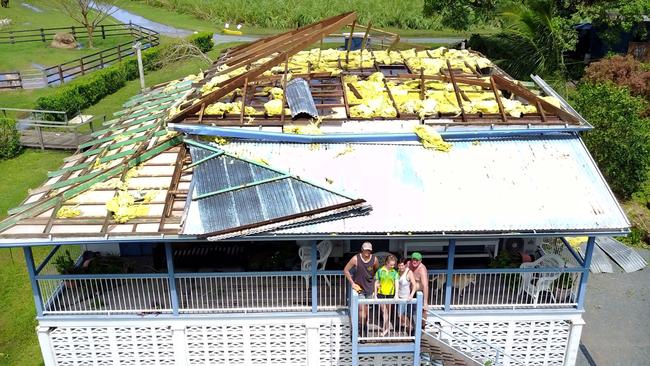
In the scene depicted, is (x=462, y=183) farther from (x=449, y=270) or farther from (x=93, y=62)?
(x=93, y=62)

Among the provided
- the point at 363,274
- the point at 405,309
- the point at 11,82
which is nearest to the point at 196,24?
the point at 11,82

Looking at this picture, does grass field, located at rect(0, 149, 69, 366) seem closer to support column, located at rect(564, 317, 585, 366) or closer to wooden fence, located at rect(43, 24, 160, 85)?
support column, located at rect(564, 317, 585, 366)

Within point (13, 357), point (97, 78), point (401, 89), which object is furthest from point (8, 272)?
point (97, 78)

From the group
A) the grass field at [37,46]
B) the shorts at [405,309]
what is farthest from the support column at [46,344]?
the grass field at [37,46]

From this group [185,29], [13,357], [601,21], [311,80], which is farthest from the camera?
[185,29]

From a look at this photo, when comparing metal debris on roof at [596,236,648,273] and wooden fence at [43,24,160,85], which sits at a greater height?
wooden fence at [43,24,160,85]

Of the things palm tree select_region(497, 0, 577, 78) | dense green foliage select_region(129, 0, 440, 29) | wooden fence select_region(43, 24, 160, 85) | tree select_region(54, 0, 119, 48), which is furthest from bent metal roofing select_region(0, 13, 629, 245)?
dense green foliage select_region(129, 0, 440, 29)

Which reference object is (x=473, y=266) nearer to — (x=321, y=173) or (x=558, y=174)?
(x=558, y=174)
